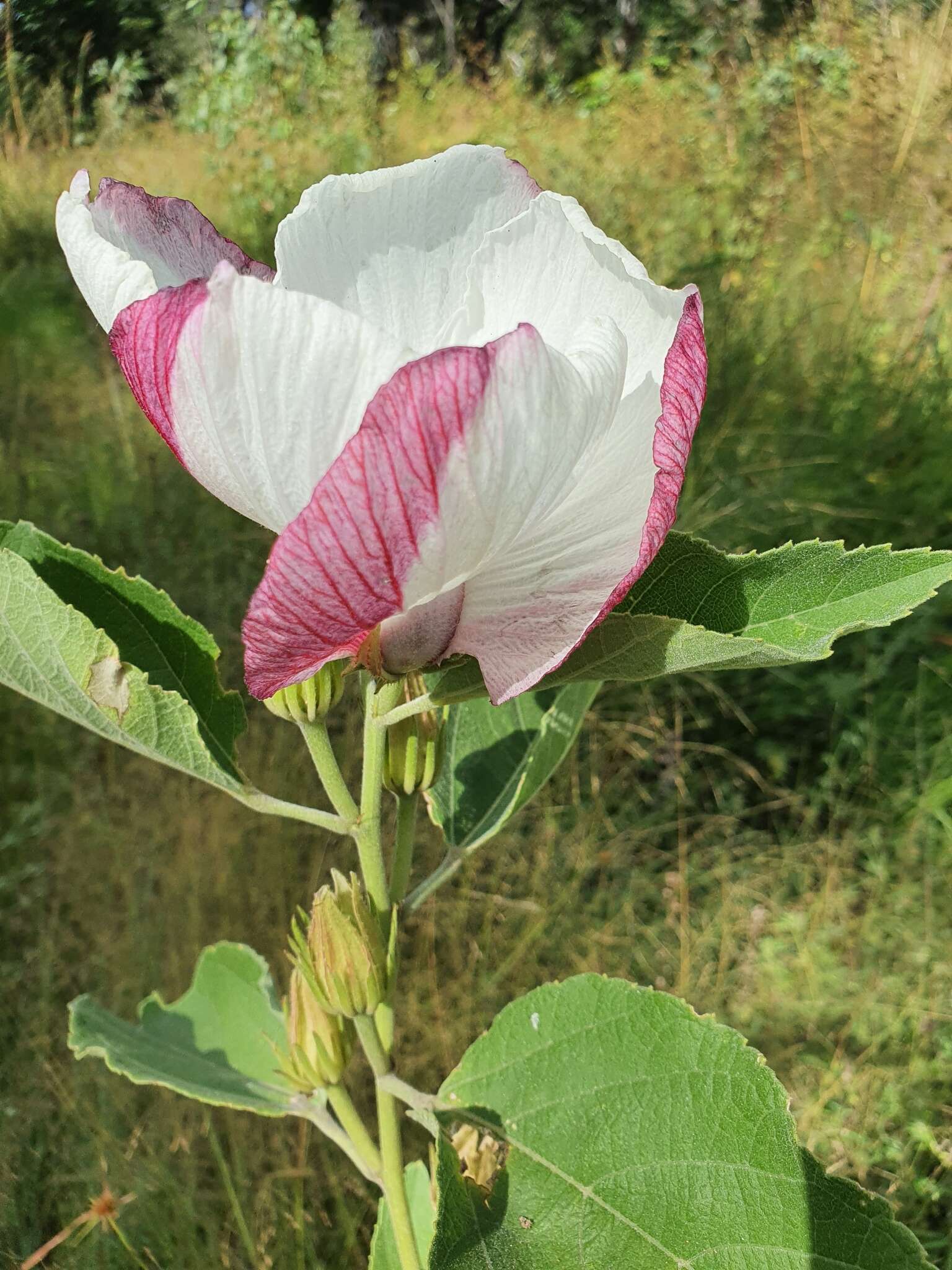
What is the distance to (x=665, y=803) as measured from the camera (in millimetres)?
2539

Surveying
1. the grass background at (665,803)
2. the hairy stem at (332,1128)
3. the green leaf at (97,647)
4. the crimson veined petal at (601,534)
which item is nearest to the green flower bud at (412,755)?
the green leaf at (97,647)

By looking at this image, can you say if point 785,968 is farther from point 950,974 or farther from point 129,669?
point 129,669

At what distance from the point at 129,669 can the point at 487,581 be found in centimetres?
24

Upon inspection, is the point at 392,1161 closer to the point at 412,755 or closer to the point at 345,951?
the point at 345,951

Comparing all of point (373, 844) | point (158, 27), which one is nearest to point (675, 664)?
point (373, 844)

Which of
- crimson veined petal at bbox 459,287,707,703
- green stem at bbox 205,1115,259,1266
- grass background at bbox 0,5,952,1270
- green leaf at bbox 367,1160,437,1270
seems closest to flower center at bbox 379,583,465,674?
crimson veined petal at bbox 459,287,707,703

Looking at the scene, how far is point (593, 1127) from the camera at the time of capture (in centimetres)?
67

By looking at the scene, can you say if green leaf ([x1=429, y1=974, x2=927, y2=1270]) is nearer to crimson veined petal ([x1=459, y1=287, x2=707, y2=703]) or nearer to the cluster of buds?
the cluster of buds

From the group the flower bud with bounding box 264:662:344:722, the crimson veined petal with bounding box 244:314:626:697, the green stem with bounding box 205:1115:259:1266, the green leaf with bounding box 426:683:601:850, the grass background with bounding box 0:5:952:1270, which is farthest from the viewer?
the grass background with bounding box 0:5:952:1270

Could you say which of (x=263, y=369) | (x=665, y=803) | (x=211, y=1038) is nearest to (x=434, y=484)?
(x=263, y=369)

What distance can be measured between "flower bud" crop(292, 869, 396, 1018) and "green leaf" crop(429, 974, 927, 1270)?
12 centimetres

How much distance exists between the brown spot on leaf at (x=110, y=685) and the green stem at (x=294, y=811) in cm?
11

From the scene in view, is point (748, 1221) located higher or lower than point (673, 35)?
lower

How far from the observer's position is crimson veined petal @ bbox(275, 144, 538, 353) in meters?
0.58
